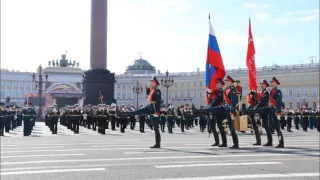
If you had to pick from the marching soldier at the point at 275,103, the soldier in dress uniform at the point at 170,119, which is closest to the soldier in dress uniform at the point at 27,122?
the soldier in dress uniform at the point at 170,119

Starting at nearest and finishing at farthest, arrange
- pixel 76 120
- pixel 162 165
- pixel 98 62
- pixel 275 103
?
1. pixel 162 165
2. pixel 275 103
3. pixel 76 120
4. pixel 98 62

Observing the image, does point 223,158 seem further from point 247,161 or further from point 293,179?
point 293,179

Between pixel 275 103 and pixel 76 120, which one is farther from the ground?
pixel 275 103

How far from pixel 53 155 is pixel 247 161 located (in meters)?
4.36

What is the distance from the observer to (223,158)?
28.9 feet

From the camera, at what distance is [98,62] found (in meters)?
35.3

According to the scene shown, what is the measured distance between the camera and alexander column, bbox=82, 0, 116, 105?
1373 inches

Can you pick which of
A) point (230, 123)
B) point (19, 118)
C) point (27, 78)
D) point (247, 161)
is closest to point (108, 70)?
point (19, 118)

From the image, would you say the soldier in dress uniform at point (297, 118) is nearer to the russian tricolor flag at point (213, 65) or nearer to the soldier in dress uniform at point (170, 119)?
the soldier in dress uniform at point (170, 119)

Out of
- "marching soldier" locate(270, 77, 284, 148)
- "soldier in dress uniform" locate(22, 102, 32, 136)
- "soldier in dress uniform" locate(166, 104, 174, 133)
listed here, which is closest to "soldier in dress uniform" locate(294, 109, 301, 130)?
"soldier in dress uniform" locate(166, 104, 174, 133)

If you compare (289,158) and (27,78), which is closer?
(289,158)

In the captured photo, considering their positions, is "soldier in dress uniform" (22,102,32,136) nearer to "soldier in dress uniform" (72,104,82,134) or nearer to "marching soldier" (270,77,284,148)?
"soldier in dress uniform" (72,104,82,134)

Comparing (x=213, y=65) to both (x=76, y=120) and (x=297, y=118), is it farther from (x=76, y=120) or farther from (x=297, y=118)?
(x=297, y=118)

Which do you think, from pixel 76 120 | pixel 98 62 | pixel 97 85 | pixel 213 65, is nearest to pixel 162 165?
pixel 213 65
